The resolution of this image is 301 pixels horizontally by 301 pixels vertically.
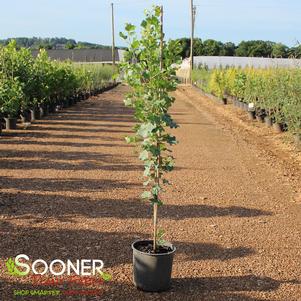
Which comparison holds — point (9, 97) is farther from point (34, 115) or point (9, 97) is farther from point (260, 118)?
point (260, 118)

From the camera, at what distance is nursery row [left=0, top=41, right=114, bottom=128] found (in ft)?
35.3

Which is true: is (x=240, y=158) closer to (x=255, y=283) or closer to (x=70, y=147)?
(x=70, y=147)

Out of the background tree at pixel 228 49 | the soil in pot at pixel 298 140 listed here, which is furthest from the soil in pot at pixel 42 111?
the background tree at pixel 228 49

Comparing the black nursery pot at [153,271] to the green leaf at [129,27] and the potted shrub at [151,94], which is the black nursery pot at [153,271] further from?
the green leaf at [129,27]

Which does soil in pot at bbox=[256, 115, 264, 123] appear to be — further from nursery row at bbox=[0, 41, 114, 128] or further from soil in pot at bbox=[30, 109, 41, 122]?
soil in pot at bbox=[30, 109, 41, 122]

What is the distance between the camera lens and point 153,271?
3.59 metres

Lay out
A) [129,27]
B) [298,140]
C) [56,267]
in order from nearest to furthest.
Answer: [129,27], [56,267], [298,140]

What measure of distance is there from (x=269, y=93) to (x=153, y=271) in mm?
10869

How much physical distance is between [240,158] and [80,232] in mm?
5094

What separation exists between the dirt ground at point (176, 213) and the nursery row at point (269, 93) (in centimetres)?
93

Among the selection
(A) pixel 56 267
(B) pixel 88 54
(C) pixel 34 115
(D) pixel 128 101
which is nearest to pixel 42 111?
(C) pixel 34 115

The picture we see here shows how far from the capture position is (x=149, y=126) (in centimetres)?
343

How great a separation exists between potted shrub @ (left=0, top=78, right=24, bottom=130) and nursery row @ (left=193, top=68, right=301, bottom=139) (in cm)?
644

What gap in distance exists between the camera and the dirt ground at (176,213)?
386 cm
